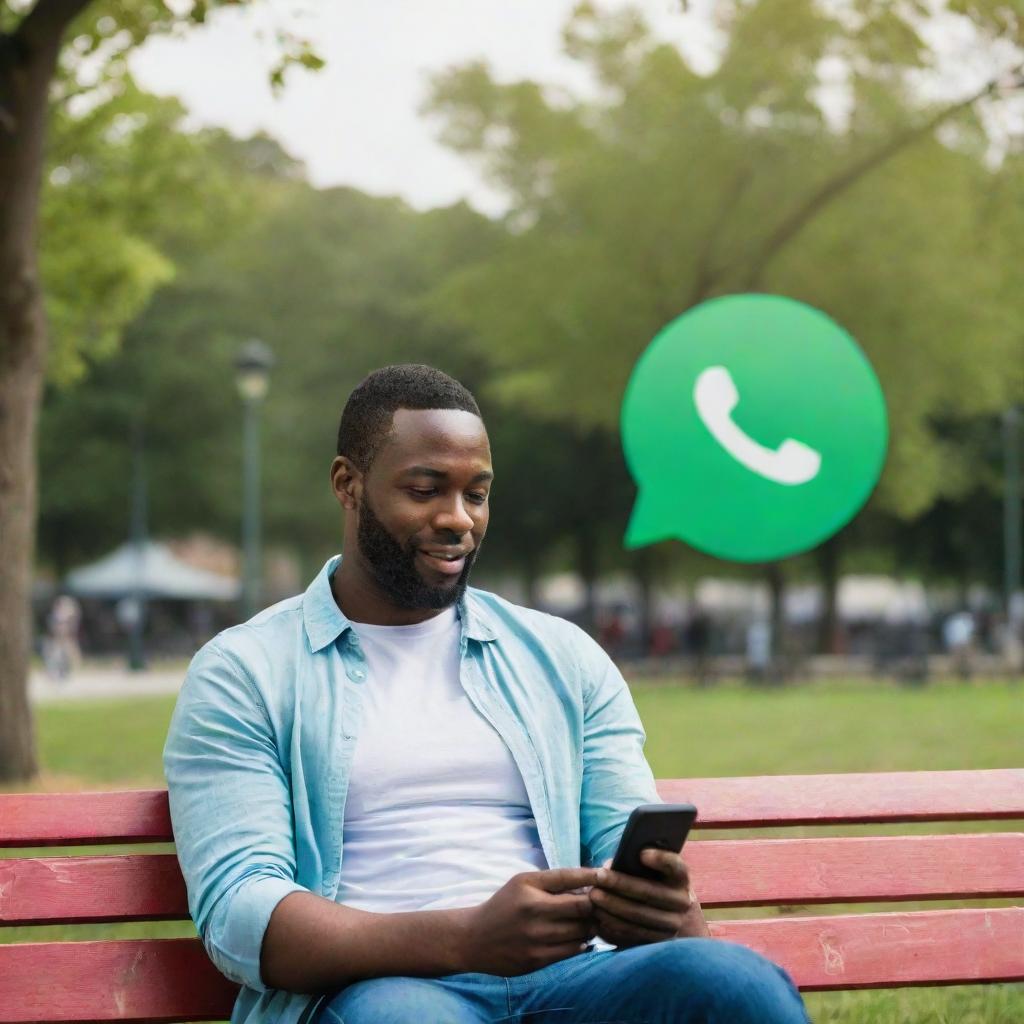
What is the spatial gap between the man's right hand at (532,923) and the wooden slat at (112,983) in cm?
78

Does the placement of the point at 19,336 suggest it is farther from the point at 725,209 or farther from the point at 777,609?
the point at 777,609

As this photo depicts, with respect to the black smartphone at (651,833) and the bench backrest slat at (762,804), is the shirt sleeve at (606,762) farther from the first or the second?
the black smartphone at (651,833)

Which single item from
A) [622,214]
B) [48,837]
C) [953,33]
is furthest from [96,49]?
[622,214]

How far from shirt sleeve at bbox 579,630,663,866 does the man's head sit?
1.19 ft

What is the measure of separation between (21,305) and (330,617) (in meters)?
7.99

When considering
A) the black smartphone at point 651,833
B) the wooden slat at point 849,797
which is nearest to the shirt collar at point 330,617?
the wooden slat at point 849,797

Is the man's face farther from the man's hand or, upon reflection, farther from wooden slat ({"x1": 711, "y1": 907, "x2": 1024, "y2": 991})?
wooden slat ({"x1": 711, "y1": 907, "x2": 1024, "y2": 991})

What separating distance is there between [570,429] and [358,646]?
3728 centimetres

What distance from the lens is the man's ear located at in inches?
129

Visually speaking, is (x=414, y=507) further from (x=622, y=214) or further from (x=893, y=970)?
(x=622, y=214)

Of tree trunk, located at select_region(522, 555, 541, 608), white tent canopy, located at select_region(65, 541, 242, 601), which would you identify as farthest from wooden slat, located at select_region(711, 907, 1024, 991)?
white tent canopy, located at select_region(65, 541, 242, 601)

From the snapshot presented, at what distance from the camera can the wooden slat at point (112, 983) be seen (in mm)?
3266

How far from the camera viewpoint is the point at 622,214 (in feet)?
91.1

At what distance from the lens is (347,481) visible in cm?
330
